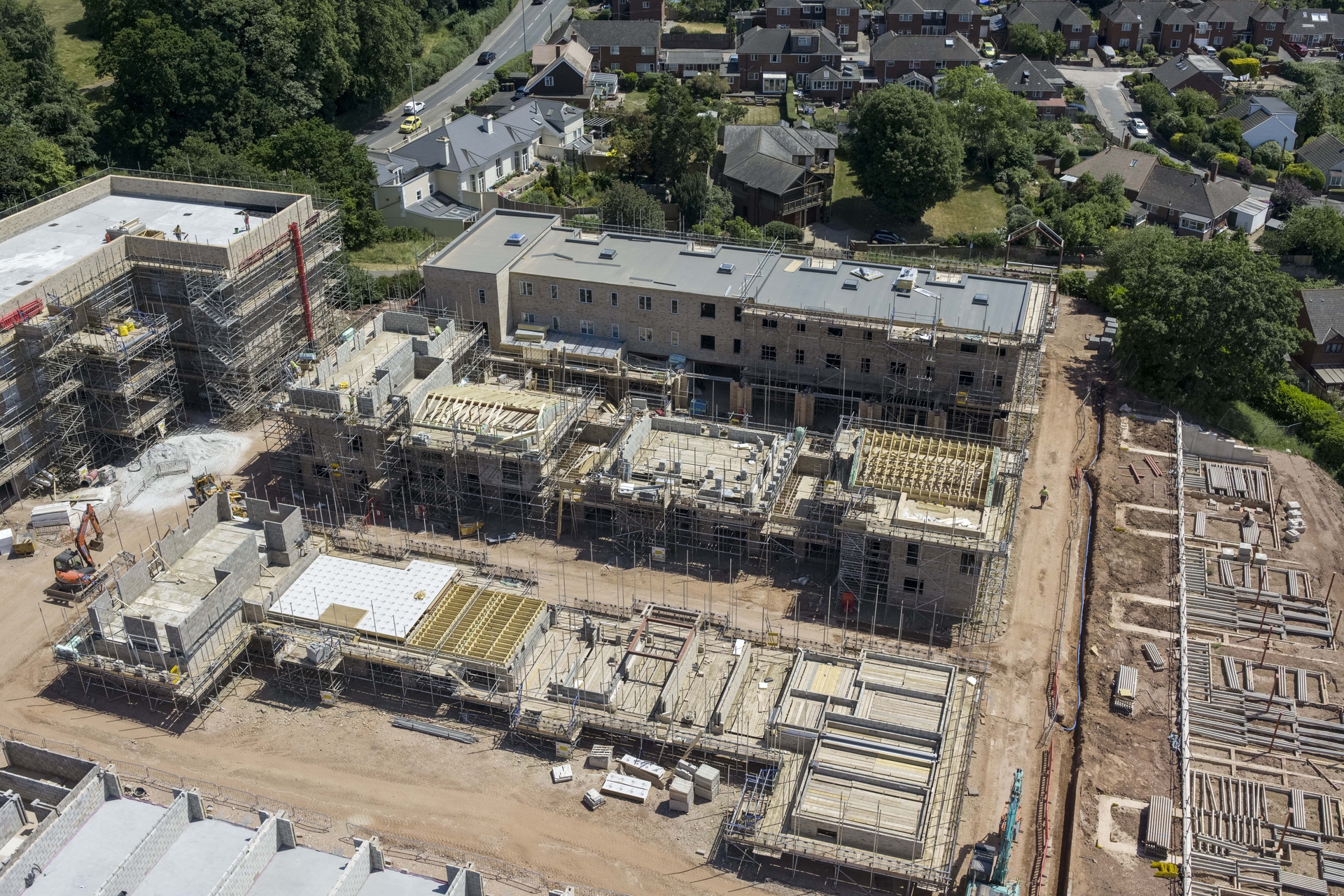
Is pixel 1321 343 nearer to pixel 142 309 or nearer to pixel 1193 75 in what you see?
pixel 1193 75

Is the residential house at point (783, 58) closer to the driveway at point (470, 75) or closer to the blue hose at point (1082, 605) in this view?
the driveway at point (470, 75)

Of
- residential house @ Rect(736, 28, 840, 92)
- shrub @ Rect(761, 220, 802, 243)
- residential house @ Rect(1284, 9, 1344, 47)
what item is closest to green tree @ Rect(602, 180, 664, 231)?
shrub @ Rect(761, 220, 802, 243)

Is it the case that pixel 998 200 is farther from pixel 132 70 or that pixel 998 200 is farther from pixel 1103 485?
pixel 132 70

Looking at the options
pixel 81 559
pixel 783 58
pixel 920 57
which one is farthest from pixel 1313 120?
pixel 81 559

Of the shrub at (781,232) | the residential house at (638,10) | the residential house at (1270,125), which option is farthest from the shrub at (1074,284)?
the residential house at (638,10)

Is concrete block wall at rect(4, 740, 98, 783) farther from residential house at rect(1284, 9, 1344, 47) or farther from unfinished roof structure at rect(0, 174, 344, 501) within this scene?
residential house at rect(1284, 9, 1344, 47)
